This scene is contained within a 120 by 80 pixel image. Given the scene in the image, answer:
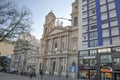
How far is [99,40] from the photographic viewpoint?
38.1m

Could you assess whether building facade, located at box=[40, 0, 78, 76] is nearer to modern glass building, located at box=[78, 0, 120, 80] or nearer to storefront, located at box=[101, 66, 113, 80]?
modern glass building, located at box=[78, 0, 120, 80]

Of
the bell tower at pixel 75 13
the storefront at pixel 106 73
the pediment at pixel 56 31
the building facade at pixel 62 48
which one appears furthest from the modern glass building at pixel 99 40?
the pediment at pixel 56 31

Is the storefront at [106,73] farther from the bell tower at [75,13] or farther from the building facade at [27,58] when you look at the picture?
the building facade at [27,58]

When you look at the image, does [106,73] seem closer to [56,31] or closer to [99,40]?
[99,40]

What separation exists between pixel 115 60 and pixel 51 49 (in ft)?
89.2

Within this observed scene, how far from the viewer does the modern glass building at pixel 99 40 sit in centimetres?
3419

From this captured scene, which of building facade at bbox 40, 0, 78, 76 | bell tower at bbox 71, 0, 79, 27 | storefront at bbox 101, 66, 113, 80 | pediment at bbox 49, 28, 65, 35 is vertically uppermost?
bell tower at bbox 71, 0, 79, 27

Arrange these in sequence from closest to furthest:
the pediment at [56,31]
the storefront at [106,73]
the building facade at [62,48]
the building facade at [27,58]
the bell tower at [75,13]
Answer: the storefront at [106,73] → the building facade at [62,48] → the bell tower at [75,13] → the pediment at [56,31] → the building facade at [27,58]

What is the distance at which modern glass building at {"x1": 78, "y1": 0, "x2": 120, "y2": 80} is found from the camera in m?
34.2

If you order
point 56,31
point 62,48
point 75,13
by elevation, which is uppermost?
point 75,13

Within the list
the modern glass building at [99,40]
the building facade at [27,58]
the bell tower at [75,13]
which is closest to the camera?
the modern glass building at [99,40]

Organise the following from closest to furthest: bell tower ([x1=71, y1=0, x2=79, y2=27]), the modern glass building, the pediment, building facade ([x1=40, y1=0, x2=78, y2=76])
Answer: the modern glass building, building facade ([x1=40, y1=0, x2=78, y2=76]), bell tower ([x1=71, y1=0, x2=79, y2=27]), the pediment

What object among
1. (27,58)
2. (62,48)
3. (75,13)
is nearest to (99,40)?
(75,13)

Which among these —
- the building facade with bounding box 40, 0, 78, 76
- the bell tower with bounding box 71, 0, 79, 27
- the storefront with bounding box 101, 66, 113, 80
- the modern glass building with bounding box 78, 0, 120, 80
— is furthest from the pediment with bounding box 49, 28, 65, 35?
the storefront with bounding box 101, 66, 113, 80
